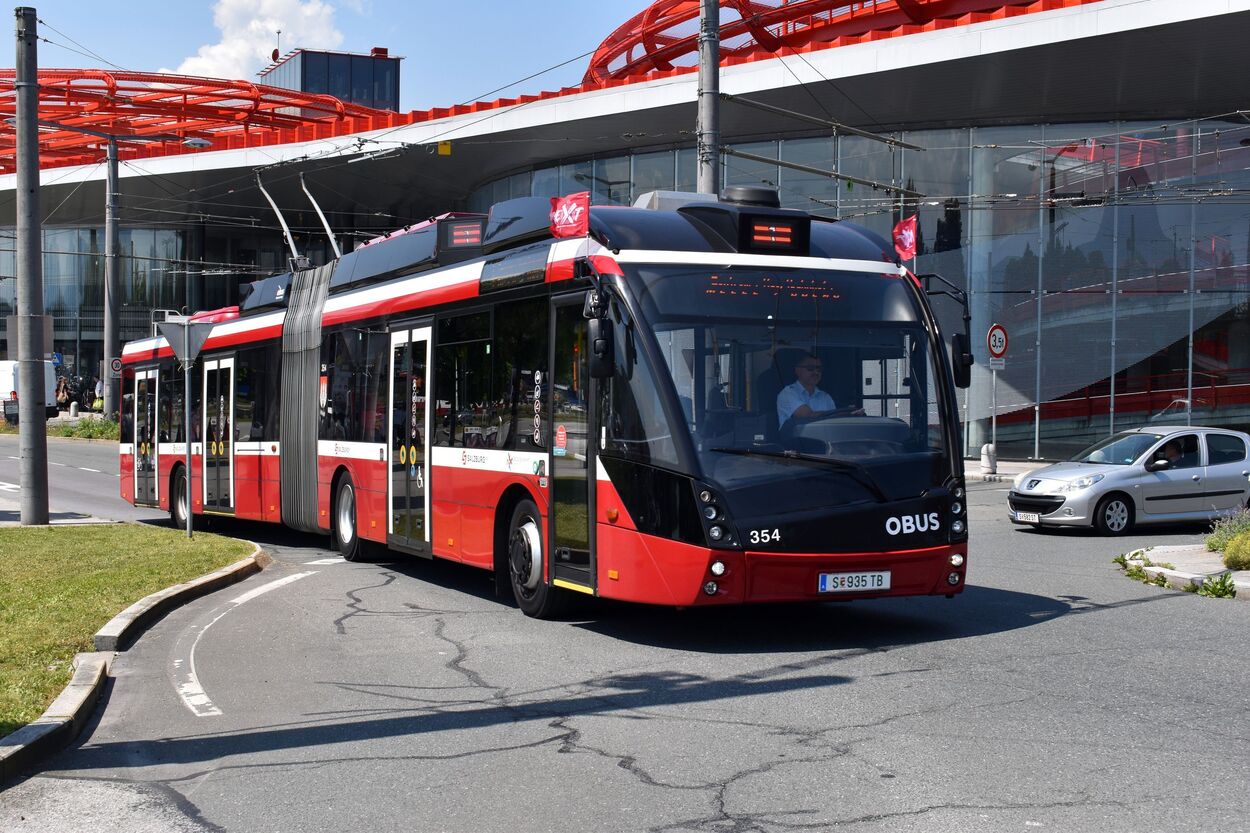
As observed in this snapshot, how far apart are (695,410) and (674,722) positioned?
8.17 feet

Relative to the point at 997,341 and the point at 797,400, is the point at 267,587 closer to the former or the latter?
the point at 797,400

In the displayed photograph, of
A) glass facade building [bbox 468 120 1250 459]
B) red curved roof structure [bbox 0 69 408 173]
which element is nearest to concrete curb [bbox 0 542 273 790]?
glass facade building [bbox 468 120 1250 459]

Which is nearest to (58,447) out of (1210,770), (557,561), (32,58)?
(32,58)

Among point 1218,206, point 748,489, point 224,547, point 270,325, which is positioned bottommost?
point 224,547

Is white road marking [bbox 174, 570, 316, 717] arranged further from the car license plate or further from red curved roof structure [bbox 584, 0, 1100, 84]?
red curved roof structure [bbox 584, 0, 1100, 84]

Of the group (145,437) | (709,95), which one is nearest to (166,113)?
(145,437)

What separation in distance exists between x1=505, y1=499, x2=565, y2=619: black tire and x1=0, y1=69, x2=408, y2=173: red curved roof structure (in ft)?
113

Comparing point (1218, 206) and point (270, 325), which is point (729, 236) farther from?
point (1218, 206)

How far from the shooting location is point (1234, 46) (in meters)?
28.5

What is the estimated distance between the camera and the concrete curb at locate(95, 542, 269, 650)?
9.90 meters

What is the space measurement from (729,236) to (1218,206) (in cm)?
2525

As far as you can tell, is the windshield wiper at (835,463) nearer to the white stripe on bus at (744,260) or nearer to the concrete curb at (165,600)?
the white stripe on bus at (744,260)

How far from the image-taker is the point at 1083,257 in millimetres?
32719

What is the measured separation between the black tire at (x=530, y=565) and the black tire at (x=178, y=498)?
11312 millimetres
